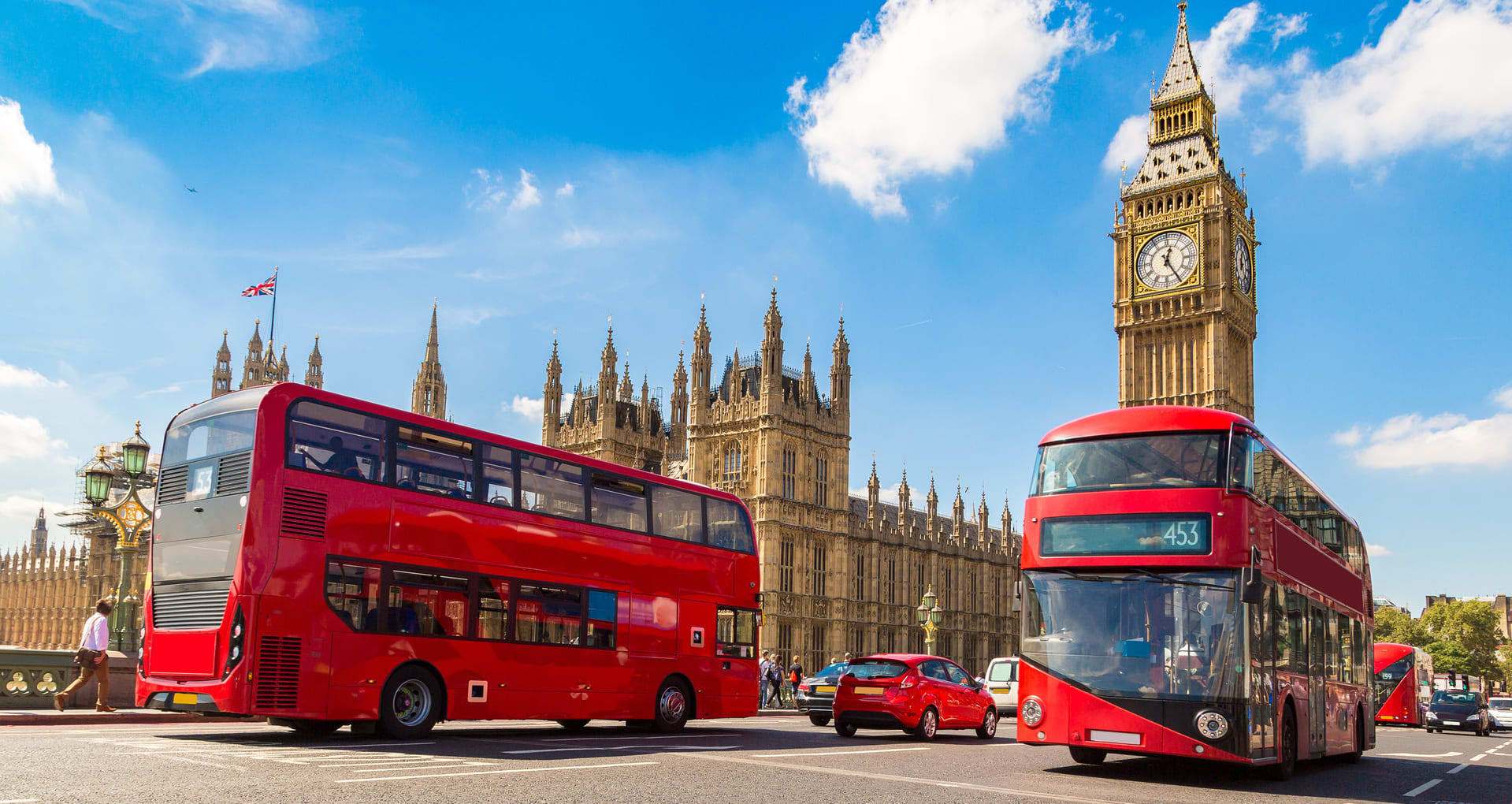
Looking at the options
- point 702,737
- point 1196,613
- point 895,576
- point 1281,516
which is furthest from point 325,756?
point 895,576

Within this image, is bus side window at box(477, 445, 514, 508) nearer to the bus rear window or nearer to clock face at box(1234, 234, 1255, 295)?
the bus rear window

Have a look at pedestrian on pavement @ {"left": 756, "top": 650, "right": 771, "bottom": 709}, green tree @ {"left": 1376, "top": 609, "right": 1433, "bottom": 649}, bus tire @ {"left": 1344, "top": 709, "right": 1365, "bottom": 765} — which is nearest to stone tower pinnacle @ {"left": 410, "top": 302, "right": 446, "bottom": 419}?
pedestrian on pavement @ {"left": 756, "top": 650, "right": 771, "bottom": 709}

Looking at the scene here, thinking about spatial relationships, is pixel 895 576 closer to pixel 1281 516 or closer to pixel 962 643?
pixel 962 643

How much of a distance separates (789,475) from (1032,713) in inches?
1497

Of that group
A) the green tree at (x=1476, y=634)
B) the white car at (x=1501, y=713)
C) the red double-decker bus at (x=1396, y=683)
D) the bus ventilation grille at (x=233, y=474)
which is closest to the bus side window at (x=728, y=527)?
the bus ventilation grille at (x=233, y=474)

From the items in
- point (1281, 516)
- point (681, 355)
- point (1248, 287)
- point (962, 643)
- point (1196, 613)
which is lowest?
point (962, 643)

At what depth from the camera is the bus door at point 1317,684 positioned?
13.9 meters

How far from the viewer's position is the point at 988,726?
1975 centimetres

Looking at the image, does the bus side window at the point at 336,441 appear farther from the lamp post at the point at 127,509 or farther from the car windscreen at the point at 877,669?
the lamp post at the point at 127,509

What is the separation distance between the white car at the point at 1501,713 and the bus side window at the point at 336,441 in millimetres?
39565

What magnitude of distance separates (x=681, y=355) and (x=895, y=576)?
15.8 metres

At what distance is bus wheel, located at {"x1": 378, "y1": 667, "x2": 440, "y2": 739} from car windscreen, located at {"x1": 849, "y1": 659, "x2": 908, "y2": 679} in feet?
23.7

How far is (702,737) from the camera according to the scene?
1589cm

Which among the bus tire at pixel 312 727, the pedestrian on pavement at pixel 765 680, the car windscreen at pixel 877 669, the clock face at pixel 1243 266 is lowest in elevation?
the pedestrian on pavement at pixel 765 680
